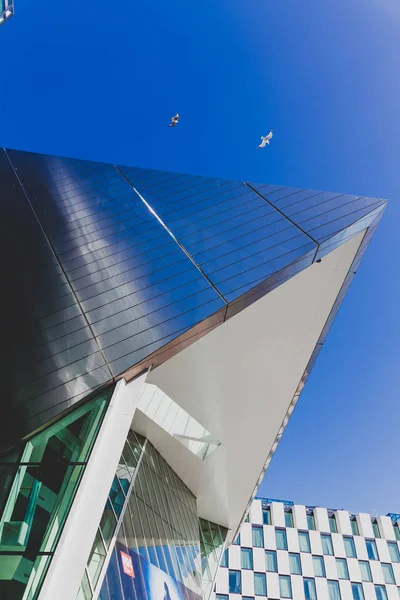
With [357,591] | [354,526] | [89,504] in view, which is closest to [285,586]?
[357,591]

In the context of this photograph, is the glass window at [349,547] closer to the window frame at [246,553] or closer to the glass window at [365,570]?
the glass window at [365,570]

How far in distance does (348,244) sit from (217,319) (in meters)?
4.81

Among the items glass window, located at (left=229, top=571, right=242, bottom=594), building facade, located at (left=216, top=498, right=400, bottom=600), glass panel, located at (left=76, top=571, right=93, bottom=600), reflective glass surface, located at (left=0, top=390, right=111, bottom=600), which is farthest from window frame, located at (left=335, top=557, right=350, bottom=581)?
reflective glass surface, located at (left=0, top=390, right=111, bottom=600)

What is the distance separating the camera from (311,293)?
511 inches

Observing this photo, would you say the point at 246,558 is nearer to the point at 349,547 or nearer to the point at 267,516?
the point at 267,516

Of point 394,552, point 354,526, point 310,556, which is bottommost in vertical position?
point 310,556

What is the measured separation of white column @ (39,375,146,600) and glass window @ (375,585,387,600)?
4402 centimetres

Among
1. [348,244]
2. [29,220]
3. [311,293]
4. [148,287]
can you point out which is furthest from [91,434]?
[348,244]

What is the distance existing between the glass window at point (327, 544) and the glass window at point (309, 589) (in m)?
3.22

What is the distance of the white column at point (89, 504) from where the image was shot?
23.7 feet

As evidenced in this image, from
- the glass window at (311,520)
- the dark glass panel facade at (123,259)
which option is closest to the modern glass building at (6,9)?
the dark glass panel facade at (123,259)

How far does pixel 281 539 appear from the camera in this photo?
142 ft

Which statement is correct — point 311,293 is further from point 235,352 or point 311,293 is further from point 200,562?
point 200,562

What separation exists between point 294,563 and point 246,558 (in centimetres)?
461
